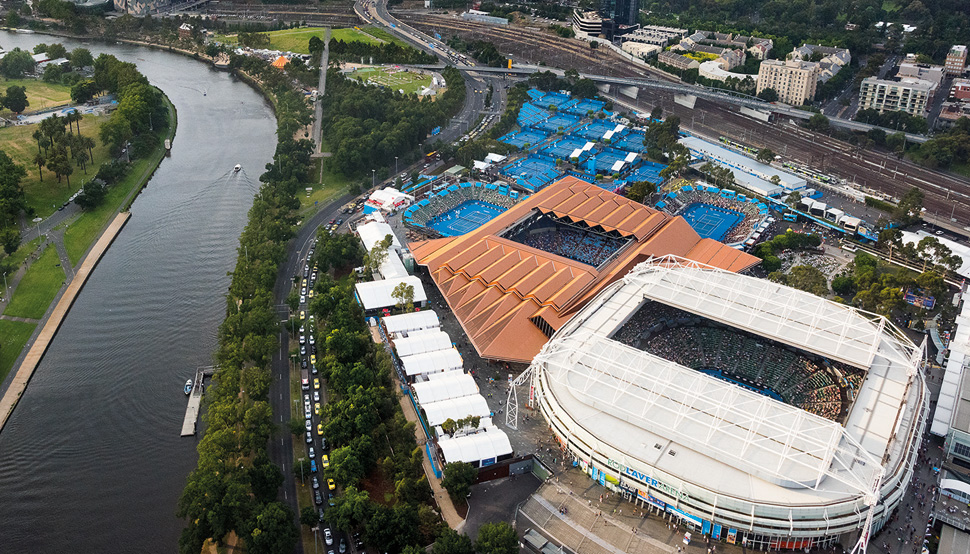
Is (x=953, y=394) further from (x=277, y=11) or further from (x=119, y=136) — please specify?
(x=277, y=11)

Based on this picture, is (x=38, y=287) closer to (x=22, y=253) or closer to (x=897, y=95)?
(x=22, y=253)

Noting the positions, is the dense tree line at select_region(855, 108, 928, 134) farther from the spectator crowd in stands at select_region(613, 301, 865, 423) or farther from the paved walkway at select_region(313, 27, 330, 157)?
the paved walkway at select_region(313, 27, 330, 157)

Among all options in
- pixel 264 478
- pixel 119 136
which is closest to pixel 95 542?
pixel 264 478

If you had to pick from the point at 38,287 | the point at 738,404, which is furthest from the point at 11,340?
the point at 738,404

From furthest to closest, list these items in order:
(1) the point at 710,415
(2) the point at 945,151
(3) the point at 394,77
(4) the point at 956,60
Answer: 1. (3) the point at 394,77
2. (4) the point at 956,60
3. (2) the point at 945,151
4. (1) the point at 710,415

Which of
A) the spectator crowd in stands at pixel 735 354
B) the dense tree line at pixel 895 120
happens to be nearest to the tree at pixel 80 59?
the spectator crowd in stands at pixel 735 354

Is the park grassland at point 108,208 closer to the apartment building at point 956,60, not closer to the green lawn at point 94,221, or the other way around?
the green lawn at point 94,221
